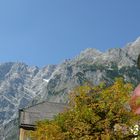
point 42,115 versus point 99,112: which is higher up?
point 42,115

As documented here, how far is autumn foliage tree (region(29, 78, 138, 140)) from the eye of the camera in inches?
1372

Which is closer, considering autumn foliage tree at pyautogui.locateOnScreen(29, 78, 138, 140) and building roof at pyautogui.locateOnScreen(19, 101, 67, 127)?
autumn foliage tree at pyautogui.locateOnScreen(29, 78, 138, 140)

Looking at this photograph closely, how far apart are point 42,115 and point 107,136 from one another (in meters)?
30.6

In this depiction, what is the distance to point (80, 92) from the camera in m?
36.9

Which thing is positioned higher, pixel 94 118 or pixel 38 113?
pixel 38 113

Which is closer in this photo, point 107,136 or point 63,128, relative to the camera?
point 107,136

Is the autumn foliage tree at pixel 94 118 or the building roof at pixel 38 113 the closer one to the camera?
the autumn foliage tree at pixel 94 118

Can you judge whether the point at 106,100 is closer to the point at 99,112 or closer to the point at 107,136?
the point at 99,112

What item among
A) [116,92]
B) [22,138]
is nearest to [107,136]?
[116,92]

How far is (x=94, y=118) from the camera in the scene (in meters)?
34.8

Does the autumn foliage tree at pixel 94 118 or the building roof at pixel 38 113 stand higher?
the building roof at pixel 38 113

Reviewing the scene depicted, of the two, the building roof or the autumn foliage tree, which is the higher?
the building roof

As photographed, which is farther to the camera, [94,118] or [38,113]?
[38,113]

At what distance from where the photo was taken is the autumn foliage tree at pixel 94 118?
34.8 meters
